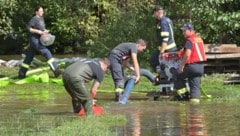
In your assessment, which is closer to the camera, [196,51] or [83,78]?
[83,78]

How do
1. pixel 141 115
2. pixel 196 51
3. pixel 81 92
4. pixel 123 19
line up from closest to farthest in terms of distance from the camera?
1. pixel 81 92
2. pixel 141 115
3. pixel 196 51
4. pixel 123 19

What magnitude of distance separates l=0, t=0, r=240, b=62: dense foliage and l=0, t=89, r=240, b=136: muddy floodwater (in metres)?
6.55

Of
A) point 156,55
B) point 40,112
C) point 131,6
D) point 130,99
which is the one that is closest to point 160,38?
point 156,55

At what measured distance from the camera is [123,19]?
23062 millimetres

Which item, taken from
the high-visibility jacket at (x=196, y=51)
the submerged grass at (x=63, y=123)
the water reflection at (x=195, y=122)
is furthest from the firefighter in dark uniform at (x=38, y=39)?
the water reflection at (x=195, y=122)

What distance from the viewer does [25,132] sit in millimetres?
9195

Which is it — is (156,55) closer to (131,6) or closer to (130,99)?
(130,99)

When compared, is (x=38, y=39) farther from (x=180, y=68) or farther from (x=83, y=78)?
(x=83, y=78)

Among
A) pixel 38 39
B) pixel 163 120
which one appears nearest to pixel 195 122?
pixel 163 120

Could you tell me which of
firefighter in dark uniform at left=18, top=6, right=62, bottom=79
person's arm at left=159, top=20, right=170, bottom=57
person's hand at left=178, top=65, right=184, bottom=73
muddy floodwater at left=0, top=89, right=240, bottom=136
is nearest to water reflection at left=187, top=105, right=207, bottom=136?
muddy floodwater at left=0, top=89, right=240, bottom=136

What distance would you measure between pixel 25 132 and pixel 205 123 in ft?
8.95

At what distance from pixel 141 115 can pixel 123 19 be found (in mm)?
12200

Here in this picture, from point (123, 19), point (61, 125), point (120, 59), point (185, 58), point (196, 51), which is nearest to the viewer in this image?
point (61, 125)

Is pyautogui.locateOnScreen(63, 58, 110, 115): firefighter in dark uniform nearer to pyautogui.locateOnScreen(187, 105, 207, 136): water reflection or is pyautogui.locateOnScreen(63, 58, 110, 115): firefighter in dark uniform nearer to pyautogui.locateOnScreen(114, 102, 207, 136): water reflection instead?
pyautogui.locateOnScreen(114, 102, 207, 136): water reflection
